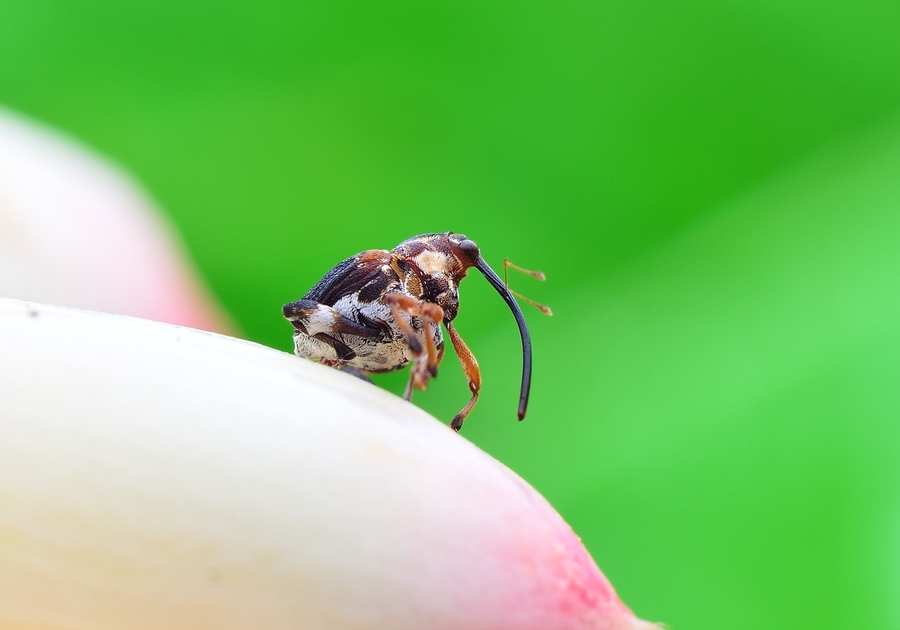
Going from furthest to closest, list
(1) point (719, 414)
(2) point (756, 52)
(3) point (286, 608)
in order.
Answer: (2) point (756, 52) < (1) point (719, 414) < (3) point (286, 608)

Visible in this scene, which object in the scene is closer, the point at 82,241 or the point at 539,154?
the point at 82,241

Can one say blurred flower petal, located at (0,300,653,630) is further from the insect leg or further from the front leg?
the insect leg

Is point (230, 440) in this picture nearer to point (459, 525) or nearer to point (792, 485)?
point (459, 525)

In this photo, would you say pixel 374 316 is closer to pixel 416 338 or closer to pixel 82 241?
pixel 416 338

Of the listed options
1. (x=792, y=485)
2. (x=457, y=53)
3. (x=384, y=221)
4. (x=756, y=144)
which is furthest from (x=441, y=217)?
(x=792, y=485)

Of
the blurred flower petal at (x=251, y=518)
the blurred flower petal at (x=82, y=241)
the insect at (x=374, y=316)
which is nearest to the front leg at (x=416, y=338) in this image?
the insect at (x=374, y=316)

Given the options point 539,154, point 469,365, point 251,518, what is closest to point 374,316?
point 469,365

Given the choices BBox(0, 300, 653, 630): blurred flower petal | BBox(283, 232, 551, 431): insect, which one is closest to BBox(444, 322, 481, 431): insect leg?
BBox(283, 232, 551, 431): insect

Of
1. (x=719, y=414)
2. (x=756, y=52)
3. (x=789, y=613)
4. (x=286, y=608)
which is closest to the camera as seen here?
(x=286, y=608)
